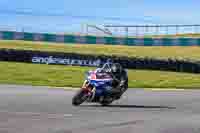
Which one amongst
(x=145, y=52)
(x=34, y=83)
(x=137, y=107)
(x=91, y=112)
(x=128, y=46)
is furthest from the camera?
(x=128, y=46)

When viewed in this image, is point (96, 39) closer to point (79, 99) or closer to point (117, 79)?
point (117, 79)

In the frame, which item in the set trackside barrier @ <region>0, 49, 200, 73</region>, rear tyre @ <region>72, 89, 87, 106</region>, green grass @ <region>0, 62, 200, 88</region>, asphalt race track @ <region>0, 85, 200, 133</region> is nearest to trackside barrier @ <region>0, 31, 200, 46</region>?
trackside barrier @ <region>0, 49, 200, 73</region>

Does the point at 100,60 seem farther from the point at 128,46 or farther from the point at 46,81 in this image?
the point at 128,46

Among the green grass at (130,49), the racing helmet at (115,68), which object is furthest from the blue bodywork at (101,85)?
the green grass at (130,49)

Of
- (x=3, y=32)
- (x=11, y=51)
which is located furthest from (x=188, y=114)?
(x=3, y=32)

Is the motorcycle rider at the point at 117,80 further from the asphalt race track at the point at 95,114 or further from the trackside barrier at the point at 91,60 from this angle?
the trackside barrier at the point at 91,60

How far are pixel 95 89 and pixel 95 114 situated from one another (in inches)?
89.5

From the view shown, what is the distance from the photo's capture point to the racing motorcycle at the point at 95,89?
16219 millimetres

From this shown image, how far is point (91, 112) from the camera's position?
47.7ft

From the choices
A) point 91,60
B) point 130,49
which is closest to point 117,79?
point 91,60

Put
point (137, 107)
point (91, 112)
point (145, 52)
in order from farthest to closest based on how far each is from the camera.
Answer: point (145, 52) < point (137, 107) < point (91, 112)

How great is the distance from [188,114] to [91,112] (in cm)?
240

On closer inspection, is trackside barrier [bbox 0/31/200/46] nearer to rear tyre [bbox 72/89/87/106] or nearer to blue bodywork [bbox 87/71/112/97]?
blue bodywork [bbox 87/71/112/97]

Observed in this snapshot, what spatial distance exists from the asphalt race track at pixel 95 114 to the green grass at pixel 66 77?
211 inches
